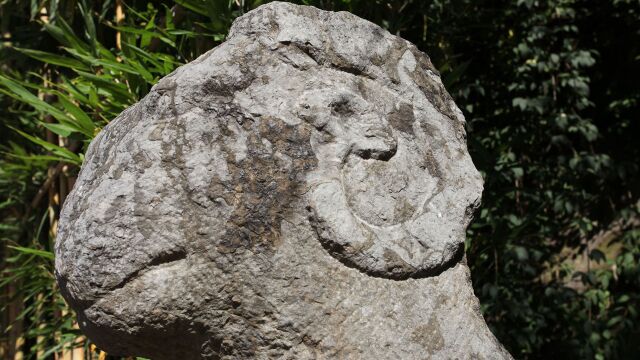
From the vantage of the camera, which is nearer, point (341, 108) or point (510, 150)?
point (341, 108)

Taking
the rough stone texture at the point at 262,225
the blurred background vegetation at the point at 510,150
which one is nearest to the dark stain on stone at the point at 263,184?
the rough stone texture at the point at 262,225

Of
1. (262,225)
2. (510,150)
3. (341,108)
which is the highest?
(341,108)

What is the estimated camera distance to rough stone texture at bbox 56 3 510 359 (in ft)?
4.17

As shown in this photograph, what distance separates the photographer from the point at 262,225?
4.19 ft

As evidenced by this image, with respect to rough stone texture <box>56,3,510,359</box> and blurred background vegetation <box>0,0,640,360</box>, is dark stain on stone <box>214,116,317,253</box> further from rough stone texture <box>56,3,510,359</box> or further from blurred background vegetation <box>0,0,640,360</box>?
blurred background vegetation <box>0,0,640,360</box>

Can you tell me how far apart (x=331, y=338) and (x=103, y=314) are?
34cm

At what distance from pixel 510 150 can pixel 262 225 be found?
5.59 ft

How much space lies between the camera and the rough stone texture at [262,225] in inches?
50.0

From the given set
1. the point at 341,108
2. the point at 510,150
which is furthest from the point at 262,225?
the point at 510,150

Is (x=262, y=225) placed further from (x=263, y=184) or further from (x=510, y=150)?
(x=510, y=150)

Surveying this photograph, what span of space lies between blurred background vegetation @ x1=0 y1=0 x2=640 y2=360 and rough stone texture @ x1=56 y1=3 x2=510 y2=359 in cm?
92

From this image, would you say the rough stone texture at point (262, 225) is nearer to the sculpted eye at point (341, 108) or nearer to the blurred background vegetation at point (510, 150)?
the sculpted eye at point (341, 108)

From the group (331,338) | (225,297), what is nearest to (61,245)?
(225,297)

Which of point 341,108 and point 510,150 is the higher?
point 341,108
